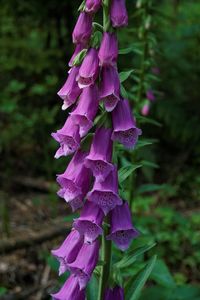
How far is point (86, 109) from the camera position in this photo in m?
1.77

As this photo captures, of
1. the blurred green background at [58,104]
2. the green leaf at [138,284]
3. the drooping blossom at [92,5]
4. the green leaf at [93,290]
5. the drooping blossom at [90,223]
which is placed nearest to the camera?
the drooping blossom at [92,5]

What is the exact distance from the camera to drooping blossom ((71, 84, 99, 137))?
1771 mm

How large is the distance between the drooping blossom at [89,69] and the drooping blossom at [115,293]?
0.83 metres

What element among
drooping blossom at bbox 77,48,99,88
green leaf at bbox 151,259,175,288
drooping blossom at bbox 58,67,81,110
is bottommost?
green leaf at bbox 151,259,175,288

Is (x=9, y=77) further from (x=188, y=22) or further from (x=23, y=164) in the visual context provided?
A: (x=188, y=22)

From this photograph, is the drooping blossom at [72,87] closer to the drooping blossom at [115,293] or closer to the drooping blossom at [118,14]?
the drooping blossom at [118,14]

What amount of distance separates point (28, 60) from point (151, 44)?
313 cm

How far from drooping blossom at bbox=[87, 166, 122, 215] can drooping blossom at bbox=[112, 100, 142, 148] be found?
0.47ft

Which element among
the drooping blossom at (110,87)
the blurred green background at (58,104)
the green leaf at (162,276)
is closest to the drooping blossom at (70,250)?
the drooping blossom at (110,87)

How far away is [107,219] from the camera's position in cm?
192

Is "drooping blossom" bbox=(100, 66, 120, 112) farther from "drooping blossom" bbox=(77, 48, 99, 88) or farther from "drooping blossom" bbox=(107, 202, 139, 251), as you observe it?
"drooping blossom" bbox=(107, 202, 139, 251)

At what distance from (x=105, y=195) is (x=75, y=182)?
0.12 meters

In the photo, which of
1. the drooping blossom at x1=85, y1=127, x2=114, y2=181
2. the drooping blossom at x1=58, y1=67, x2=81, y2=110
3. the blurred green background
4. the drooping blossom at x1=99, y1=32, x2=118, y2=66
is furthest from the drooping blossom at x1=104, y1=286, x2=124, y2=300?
the blurred green background

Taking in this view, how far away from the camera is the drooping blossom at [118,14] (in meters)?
1.69
